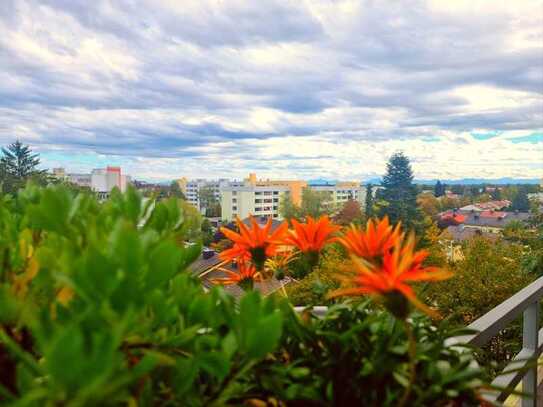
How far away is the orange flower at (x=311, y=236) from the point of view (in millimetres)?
514

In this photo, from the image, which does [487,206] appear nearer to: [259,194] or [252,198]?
[259,194]

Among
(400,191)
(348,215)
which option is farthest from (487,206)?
(348,215)

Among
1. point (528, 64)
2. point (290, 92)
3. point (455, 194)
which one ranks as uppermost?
point (290, 92)

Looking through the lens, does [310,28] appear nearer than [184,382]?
No

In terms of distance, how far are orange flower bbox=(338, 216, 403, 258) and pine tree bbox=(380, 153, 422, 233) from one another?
19.3 m

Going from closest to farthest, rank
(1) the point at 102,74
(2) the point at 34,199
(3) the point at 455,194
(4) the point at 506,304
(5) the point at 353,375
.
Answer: (5) the point at 353,375 → (2) the point at 34,199 → (4) the point at 506,304 → (1) the point at 102,74 → (3) the point at 455,194

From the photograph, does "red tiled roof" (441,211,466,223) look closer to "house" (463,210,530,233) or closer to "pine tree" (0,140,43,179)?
"house" (463,210,530,233)

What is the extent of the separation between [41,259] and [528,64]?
63.7 feet

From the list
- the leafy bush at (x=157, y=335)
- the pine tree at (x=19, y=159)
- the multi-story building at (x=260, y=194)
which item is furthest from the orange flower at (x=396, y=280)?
the multi-story building at (x=260, y=194)

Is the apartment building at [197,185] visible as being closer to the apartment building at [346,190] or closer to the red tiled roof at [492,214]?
the apartment building at [346,190]

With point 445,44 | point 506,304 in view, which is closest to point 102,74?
point 445,44

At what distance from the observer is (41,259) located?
0.31 metres

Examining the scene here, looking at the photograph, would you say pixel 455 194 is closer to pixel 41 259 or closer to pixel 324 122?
pixel 324 122

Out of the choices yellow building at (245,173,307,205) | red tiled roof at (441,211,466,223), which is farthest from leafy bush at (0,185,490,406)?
red tiled roof at (441,211,466,223)
